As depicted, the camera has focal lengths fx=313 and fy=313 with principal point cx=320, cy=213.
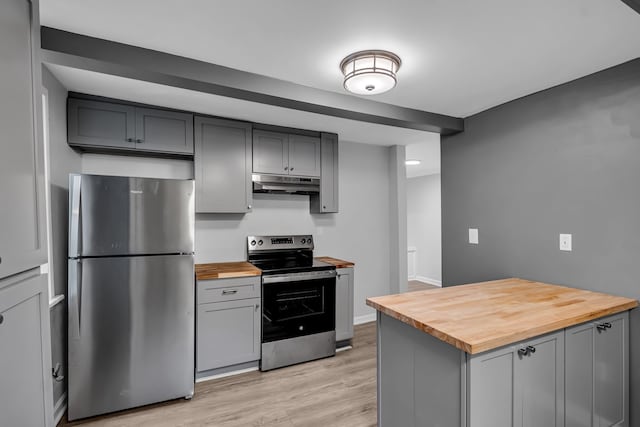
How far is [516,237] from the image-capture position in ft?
8.37

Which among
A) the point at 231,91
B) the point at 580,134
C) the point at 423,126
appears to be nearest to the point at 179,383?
the point at 231,91

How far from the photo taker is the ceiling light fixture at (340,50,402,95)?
181 cm

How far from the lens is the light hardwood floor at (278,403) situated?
2.20 meters

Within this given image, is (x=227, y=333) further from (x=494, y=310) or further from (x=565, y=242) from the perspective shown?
(x=565, y=242)

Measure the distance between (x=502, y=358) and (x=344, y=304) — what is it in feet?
6.85

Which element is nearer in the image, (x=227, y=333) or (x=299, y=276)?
(x=227, y=333)

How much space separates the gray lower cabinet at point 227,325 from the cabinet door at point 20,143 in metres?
1.67

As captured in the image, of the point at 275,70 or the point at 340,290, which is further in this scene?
the point at 340,290

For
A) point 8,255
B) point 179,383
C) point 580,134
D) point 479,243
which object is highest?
point 580,134

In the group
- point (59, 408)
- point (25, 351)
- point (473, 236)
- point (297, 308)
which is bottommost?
point (59, 408)

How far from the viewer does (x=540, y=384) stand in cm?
152

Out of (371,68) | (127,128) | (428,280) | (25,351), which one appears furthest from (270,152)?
(428,280)

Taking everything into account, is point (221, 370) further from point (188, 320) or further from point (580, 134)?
point (580, 134)

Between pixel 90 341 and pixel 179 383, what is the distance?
2.34ft
